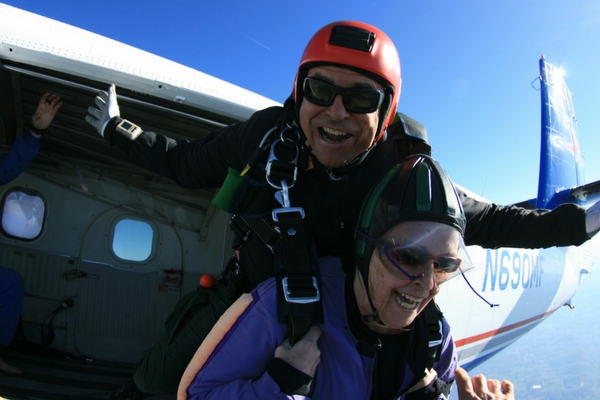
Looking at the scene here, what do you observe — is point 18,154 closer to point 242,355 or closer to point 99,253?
point 99,253

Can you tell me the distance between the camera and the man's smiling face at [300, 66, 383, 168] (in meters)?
1.78

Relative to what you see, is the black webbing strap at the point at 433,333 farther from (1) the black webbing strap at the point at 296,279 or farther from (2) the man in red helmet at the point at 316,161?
(1) the black webbing strap at the point at 296,279

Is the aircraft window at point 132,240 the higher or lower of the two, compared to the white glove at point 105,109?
lower

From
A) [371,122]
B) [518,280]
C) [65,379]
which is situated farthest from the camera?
[518,280]

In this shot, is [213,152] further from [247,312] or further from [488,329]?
[488,329]

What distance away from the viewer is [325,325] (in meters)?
1.70

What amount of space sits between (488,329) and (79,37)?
5.36 metres

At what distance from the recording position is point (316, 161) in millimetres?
2039

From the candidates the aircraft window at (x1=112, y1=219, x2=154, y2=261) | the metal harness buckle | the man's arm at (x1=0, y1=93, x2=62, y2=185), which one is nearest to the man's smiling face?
the metal harness buckle

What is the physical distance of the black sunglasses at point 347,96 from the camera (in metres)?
1.76

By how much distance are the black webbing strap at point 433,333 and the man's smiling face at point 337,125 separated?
0.86 metres

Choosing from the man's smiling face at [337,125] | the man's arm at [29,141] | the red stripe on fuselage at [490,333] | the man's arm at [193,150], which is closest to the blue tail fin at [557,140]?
the red stripe on fuselage at [490,333]

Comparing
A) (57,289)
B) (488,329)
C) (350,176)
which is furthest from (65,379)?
(488,329)

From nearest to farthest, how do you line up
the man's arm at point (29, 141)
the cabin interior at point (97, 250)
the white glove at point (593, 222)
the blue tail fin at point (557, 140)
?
the white glove at point (593, 222) < the man's arm at point (29, 141) < the cabin interior at point (97, 250) < the blue tail fin at point (557, 140)
